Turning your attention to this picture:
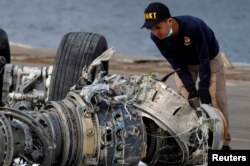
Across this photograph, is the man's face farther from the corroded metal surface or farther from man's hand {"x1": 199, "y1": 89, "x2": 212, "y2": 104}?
man's hand {"x1": 199, "y1": 89, "x2": 212, "y2": 104}

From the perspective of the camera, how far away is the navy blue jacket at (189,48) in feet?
33.1

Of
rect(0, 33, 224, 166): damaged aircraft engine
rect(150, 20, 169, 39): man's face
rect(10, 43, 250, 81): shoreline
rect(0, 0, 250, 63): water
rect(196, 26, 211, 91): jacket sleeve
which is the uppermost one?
rect(150, 20, 169, 39): man's face

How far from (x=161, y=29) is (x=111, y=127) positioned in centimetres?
158

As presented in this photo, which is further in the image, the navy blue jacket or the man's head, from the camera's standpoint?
the navy blue jacket

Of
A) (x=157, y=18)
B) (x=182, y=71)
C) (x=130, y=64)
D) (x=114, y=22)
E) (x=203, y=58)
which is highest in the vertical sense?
(x=157, y=18)

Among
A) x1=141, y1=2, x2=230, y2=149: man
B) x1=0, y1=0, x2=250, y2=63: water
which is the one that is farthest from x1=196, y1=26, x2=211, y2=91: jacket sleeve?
x1=0, y1=0, x2=250, y2=63: water

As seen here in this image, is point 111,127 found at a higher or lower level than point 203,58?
lower

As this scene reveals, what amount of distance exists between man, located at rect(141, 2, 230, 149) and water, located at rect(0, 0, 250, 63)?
62.1 feet

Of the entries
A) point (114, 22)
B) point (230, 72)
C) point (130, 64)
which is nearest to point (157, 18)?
point (230, 72)

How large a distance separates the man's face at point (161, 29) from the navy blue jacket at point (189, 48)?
20cm

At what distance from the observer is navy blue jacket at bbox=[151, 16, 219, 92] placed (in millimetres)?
10102

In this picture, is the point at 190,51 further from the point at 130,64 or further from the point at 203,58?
the point at 130,64

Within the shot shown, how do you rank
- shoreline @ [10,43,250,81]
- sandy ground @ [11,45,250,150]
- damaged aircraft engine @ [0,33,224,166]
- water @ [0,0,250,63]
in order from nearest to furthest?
1. damaged aircraft engine @ [0,33,224,166]
2. sandy ground @ [11,45,250,150]
3. shoreline @ [10,43,250,81]
4. water @ [0,0,250,63]

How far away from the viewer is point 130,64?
21.1 m
